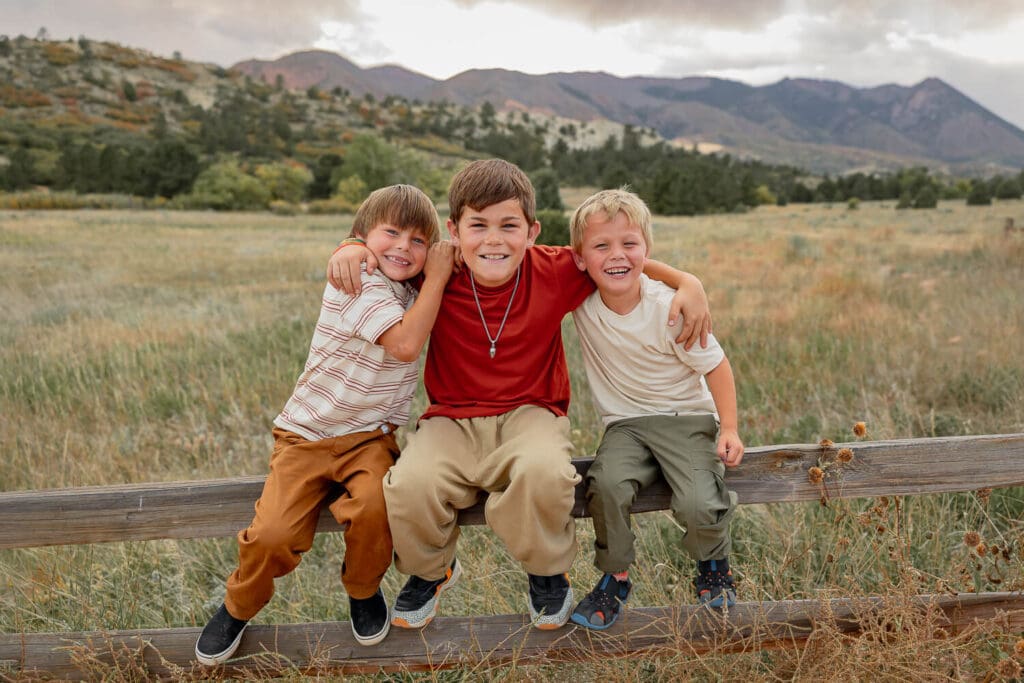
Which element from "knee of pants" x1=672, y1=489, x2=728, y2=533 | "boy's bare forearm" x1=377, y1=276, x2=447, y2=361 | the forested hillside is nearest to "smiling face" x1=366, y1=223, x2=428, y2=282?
"boy's bare forearm" x1=377, y1=276, x2=447, y2=361

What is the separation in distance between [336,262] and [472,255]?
48cm

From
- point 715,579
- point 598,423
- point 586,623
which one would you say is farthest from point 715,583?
point 598,423

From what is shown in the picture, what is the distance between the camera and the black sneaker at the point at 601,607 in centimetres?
220

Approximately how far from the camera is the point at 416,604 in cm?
222

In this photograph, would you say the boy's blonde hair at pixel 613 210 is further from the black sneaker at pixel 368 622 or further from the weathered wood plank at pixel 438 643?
the black sneaker at pixel 368 622

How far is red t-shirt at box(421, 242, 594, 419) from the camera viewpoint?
2400 millimetres

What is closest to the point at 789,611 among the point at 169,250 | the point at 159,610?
the point at 159,610

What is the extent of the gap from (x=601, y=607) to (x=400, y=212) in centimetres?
153

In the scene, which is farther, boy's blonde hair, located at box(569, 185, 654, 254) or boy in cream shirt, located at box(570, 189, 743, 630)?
boy's blonde hair, located at box(569, 185, 654, 254)

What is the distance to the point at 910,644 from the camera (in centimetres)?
205

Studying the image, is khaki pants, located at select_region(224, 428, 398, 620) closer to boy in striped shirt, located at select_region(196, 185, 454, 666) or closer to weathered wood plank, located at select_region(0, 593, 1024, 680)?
boy in striped shirt, located at select_region(196, 185, 454, 666)

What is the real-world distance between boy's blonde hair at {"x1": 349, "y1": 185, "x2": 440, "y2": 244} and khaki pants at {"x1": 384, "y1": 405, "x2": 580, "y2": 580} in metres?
0.75

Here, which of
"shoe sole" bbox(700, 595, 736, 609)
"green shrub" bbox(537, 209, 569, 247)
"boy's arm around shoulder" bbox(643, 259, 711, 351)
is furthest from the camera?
"green shrub" bbox(537, 209, 569, 247)

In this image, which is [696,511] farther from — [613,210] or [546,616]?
[613,210]
